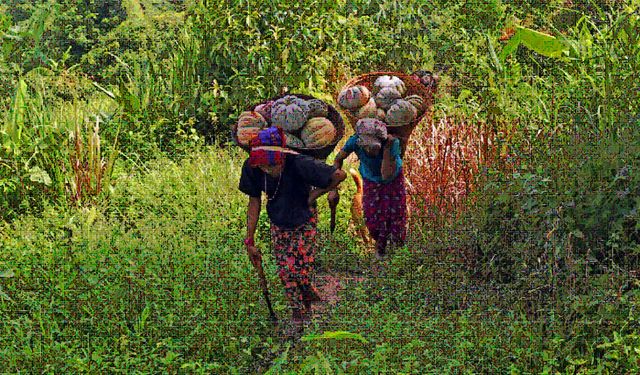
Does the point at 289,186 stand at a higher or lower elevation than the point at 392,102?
lower

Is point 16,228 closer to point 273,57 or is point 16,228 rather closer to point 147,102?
point 147,102

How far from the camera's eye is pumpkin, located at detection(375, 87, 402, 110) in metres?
5.82

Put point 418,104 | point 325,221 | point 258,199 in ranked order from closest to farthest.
→ point 258,199 < point 418,104 < point 325,221

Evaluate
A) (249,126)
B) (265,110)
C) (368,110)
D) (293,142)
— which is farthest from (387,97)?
(249,126)

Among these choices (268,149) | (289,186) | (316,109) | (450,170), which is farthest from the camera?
(450,170)

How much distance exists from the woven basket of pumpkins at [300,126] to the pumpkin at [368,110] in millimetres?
576

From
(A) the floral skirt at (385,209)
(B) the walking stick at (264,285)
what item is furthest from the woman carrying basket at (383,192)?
(B) the walking stick at (264,285)

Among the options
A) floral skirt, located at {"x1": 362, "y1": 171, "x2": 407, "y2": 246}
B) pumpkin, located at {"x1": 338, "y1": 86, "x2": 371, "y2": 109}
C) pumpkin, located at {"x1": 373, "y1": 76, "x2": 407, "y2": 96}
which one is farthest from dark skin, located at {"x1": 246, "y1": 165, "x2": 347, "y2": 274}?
pumpkin, located at {"x1": 373, "y1": 76, "x2": 407, "y2": 96}

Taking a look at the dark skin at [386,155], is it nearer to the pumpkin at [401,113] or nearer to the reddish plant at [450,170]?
the pumpkin at [401,113]

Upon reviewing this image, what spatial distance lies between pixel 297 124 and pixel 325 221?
1761 millimetres

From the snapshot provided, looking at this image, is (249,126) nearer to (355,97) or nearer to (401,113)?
(355,97)

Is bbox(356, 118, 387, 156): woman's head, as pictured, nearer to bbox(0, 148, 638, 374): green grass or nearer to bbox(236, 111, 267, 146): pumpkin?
bbox(236, 111, 267, 146): pumpkin

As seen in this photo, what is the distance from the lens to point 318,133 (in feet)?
16.4

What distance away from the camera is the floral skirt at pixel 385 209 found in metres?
5.79
